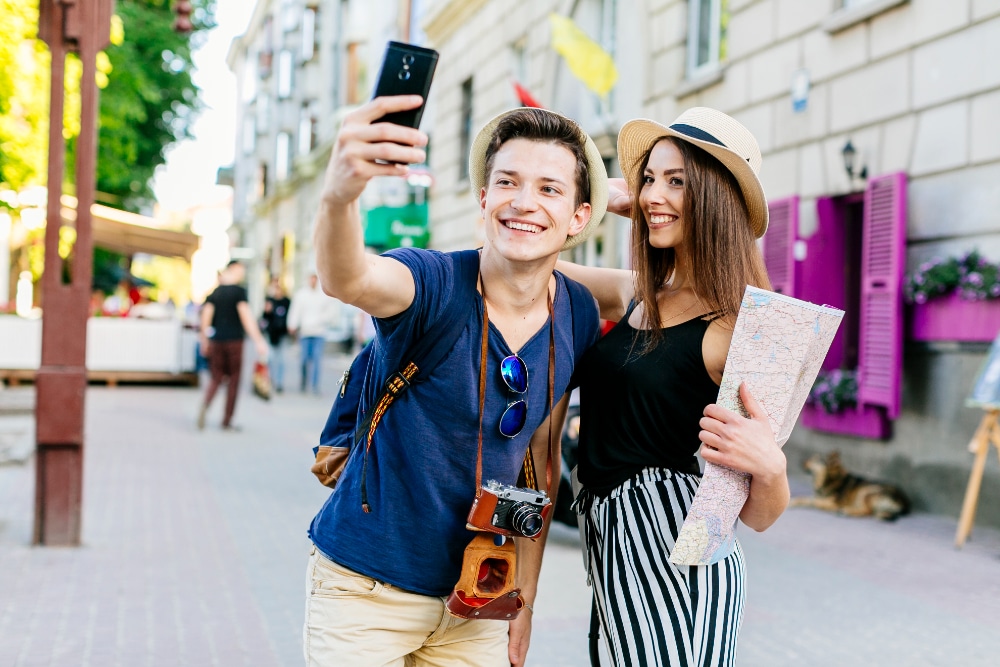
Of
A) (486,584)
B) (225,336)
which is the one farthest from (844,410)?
(486,584)

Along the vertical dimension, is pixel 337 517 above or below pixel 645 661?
above

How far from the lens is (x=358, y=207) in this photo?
1973 mm

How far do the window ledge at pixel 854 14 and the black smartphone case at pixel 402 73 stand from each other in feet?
27.9

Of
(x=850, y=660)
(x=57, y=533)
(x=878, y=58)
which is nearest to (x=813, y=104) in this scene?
(x=878, y=58)

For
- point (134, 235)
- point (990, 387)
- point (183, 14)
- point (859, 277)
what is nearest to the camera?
point (990, 387)

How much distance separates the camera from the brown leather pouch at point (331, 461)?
101 inches

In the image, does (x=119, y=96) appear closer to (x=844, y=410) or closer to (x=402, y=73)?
(x=844, y=410)

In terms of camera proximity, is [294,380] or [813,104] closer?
[813,104]

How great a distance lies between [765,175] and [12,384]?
43.8ft

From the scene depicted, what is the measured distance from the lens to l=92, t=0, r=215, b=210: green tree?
22.0 m

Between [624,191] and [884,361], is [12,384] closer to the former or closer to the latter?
[884,361]

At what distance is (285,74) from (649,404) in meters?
45.7

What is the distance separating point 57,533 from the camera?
663cm

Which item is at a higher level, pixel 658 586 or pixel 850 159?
pixel 850 159
